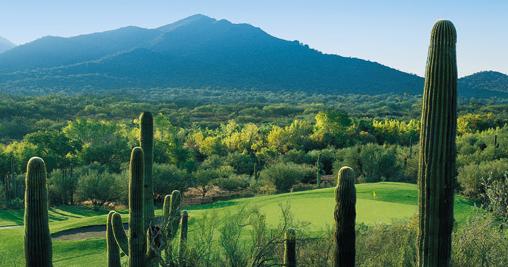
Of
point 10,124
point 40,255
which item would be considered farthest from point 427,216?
point 10,124

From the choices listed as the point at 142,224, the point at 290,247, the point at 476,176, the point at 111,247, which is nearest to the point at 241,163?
the point at 476,176

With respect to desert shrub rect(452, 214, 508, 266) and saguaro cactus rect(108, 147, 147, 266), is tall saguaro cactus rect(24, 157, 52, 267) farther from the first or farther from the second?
desert shrub rect(452, 214, 508, 266)

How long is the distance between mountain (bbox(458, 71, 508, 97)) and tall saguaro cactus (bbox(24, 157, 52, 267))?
152 metres

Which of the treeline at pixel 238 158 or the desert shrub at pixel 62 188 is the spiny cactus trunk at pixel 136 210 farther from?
the desert shrub at pixel 62 188

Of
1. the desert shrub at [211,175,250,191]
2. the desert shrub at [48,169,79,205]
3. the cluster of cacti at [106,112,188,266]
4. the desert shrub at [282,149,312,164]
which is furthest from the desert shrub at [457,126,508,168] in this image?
the cluster of cacti at [106,112,188,266]

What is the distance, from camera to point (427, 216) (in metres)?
7.36

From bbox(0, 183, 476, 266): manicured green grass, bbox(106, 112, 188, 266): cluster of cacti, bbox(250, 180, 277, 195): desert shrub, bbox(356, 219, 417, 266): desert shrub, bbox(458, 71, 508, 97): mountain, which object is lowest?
bbox(250, 180, 277, 195): desert shrub

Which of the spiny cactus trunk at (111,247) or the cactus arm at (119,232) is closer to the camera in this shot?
the cactus arm at (119,232)

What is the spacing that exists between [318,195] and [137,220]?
17.0 meters

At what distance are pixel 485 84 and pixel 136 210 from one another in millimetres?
168634

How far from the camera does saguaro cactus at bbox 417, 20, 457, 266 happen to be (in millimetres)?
7215

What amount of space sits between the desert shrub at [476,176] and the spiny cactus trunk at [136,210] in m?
22.2

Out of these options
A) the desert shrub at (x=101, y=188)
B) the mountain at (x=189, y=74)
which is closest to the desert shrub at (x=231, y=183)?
the desert shrub at (x=101, y=188)

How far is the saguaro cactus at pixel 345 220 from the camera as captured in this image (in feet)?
27.6
